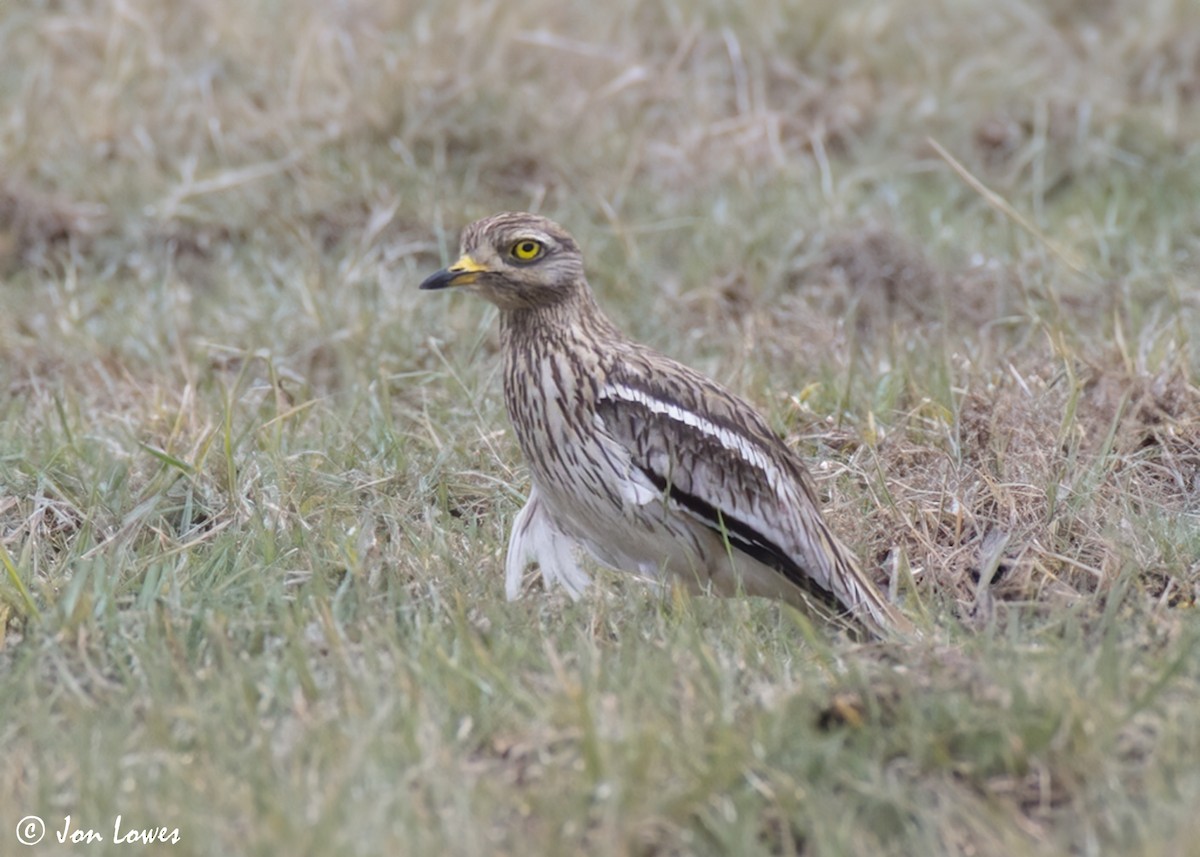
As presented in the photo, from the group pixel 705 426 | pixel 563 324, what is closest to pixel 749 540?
pixel 705 426

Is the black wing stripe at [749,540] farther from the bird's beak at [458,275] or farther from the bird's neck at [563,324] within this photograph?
the bird's beak at [458,275]

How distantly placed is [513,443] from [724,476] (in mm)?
948

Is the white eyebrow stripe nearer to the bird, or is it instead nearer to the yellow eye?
the bird

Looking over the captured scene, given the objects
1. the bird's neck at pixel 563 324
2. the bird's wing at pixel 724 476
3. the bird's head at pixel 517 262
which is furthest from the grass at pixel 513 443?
the bird's head at pixel 517 262

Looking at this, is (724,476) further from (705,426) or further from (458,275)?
(458,275)

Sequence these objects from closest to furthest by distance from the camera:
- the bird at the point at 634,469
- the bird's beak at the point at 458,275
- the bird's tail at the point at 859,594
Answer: the bird's tail at the point at 859,594 → the bird at the point at 634,469 → the bird's beak at the point at 458,275

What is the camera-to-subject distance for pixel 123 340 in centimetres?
632

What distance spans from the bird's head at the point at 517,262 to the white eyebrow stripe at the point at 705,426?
35cm

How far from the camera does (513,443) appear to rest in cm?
535

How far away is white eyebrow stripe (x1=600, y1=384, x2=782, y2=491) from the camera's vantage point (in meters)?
4.60

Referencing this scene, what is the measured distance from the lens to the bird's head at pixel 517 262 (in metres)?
4.72

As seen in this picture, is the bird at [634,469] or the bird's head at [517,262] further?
the bird's head at [517,262]

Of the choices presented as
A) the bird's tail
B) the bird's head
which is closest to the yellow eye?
the bird's head

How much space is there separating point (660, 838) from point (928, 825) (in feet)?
1.58
